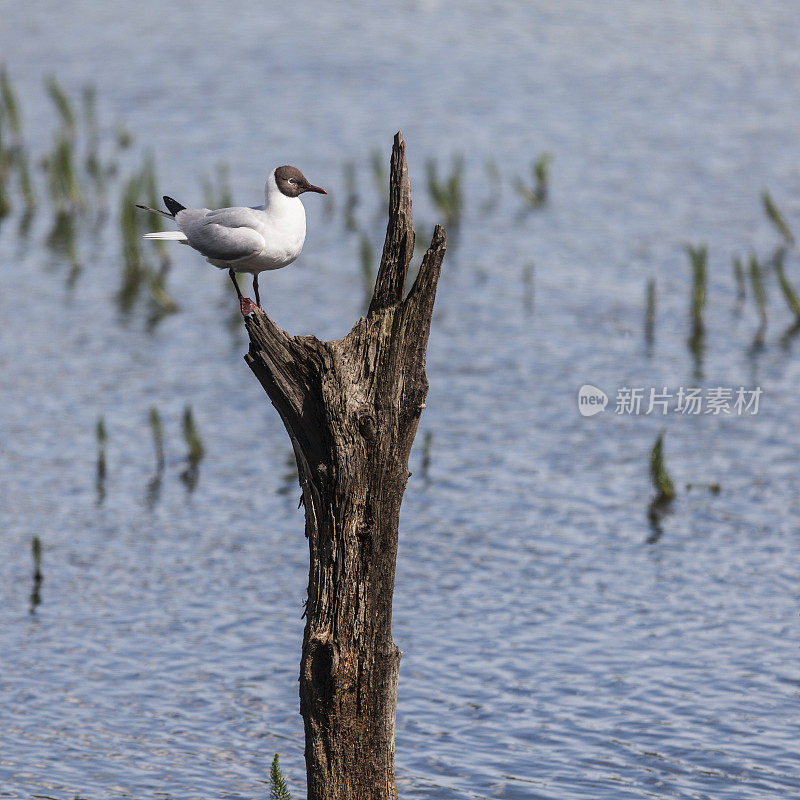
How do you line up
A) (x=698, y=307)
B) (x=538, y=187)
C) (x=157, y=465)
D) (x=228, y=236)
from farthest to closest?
(x=538, y=187), (x=698, y=307), (x=157, y=465), (x=228, y=236)

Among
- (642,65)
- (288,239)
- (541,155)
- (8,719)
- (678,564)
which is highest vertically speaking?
(642,65)

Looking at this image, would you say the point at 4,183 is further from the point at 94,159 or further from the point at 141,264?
the point at 141,264

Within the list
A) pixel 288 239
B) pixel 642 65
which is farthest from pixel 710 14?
pixel 288 239

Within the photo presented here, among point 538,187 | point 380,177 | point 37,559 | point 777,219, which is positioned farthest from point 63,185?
point 37,559

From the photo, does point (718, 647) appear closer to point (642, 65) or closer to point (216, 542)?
point (216, 542)

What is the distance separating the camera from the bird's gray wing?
886cm

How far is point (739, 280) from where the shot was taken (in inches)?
1031

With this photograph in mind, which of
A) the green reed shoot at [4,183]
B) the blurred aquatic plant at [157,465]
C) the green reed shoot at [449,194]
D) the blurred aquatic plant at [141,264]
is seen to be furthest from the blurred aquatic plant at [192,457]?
the green reed shoot at [4,183]

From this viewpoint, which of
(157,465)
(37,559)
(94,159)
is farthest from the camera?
(94,159)

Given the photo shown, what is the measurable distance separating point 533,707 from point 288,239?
722 centimetres

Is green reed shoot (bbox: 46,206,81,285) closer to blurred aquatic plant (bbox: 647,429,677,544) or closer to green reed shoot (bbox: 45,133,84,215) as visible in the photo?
green reed shoot (bbox: 45,133,84,215)

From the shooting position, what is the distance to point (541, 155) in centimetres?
3409

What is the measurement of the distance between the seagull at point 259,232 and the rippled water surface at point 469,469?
6032mm

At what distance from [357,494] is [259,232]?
1.90 metres
